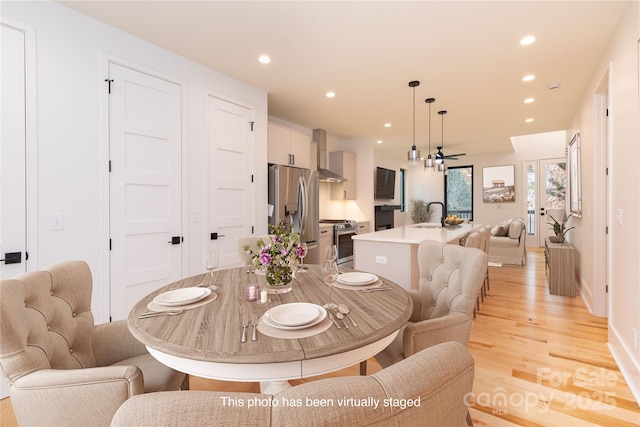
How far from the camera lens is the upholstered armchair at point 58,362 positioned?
0.94 metres

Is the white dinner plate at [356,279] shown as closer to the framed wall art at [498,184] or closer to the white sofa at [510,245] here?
the white sofa at [510,245]

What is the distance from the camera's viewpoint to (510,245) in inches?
226

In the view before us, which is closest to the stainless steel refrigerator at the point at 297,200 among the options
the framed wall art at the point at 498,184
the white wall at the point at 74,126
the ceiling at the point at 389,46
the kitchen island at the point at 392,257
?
the ceiling at the point at 389,46

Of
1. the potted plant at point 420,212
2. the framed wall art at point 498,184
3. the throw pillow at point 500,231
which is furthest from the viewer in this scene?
the potted plant at point 420,212

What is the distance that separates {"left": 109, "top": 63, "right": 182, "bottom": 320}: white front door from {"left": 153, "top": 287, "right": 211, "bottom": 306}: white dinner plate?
130cm

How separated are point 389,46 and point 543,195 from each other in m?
7.35

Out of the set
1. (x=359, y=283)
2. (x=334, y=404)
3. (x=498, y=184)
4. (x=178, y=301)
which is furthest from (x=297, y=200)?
(x=498, y=184)

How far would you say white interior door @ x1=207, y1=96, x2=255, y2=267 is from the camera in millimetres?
3109

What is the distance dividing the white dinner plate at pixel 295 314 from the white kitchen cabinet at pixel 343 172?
4.70 metres

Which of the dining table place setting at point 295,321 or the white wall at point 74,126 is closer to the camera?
the dining table place setting at point 295,321

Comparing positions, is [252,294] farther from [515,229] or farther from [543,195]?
[543,195]

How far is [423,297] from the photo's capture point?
1.84 meters

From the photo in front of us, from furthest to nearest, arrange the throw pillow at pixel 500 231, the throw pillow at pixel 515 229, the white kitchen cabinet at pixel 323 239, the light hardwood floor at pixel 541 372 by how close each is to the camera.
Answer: the throw pillow at pixel 500 231 < the throw pillow at pixel 515 229 < the white kitchen cabinet at pixel 323 239 < the light hardwood floor at pixel 541 372

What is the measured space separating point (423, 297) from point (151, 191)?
2.40 m
